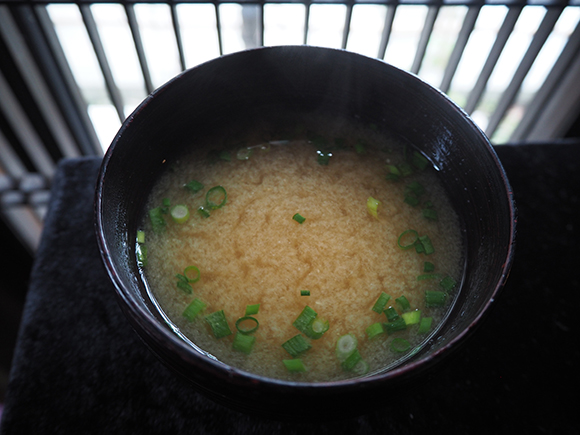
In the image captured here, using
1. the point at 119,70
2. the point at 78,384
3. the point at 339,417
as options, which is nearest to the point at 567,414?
the point at 339,417

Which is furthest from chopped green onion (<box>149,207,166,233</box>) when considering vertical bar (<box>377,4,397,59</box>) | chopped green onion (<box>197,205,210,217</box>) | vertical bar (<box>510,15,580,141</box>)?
vertical bar (<box>510,15,580,141</box>)

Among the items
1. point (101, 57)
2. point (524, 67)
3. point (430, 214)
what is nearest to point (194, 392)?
point (430, 214)

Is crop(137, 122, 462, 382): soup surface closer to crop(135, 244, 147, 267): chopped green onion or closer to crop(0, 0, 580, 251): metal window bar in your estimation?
crop(135, 244, 147, 267): chopped green onion

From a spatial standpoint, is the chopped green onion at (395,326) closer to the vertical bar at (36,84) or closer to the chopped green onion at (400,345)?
the chopped green onion at (400,345)

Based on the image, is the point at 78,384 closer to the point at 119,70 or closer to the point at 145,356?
the point at 145,356

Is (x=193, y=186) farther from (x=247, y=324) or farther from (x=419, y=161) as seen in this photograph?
(x=419, y=161)

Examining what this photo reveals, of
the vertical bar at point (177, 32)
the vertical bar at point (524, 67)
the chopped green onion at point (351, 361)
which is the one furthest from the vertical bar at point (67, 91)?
the vertical bar at point (524, 67)

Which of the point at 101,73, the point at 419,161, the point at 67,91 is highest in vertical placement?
the point at 419,161
